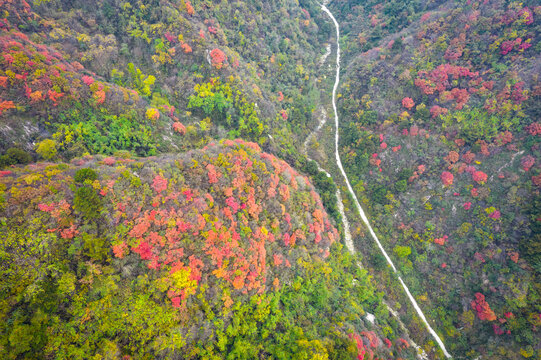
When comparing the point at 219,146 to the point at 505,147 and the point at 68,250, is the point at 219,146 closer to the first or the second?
the point at 68,250

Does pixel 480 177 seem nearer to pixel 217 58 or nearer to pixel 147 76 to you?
pixel 217 58

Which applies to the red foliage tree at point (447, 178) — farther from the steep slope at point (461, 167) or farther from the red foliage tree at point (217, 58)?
the red foliage tree at point (217, 58)

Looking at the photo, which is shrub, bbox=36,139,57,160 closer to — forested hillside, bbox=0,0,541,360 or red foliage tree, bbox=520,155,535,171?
forested hillside, bbox=0,0,541,360

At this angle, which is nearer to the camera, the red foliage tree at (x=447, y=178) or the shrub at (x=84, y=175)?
the shrub at (x=84, y=175)

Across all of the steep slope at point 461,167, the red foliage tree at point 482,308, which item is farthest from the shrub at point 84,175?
the red foliage tree at point 482,308

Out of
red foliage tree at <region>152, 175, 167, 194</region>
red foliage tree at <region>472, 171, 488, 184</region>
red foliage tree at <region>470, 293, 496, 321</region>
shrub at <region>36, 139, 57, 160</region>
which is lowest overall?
shrub at <region>36, 139, 57, 160</region>

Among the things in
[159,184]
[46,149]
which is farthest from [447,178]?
[46,149]

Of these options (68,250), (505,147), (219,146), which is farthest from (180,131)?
(505,147)

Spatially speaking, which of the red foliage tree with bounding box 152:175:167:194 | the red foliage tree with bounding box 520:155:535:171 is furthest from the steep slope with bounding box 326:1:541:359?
the red foliage tree with bounding box 152:175:167:194
